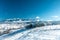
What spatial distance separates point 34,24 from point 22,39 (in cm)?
104

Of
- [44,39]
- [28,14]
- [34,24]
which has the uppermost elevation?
[28,14]

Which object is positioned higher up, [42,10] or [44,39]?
[42,10]

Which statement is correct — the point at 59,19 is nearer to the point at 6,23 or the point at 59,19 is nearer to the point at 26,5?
the point at 26,5

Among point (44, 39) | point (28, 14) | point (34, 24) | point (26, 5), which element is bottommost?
point (44, 39)

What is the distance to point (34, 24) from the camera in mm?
2605

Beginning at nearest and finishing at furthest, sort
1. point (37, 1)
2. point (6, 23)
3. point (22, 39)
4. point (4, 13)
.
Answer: point (22, 39) < point (6, 23) < point (4, 13) < point (37, 1)

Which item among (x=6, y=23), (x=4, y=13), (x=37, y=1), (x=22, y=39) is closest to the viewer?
(x=22, y=39)

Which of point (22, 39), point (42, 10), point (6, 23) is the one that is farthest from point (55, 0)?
point (22, 39)

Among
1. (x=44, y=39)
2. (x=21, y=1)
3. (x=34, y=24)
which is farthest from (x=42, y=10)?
(x=44, y=39)

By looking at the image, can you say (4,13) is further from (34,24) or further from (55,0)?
(55,0)

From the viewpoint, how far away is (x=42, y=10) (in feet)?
8.56

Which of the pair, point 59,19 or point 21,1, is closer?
point 21,1

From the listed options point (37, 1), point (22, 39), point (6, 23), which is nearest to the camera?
point (22, 39)

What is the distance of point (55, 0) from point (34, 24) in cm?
79
